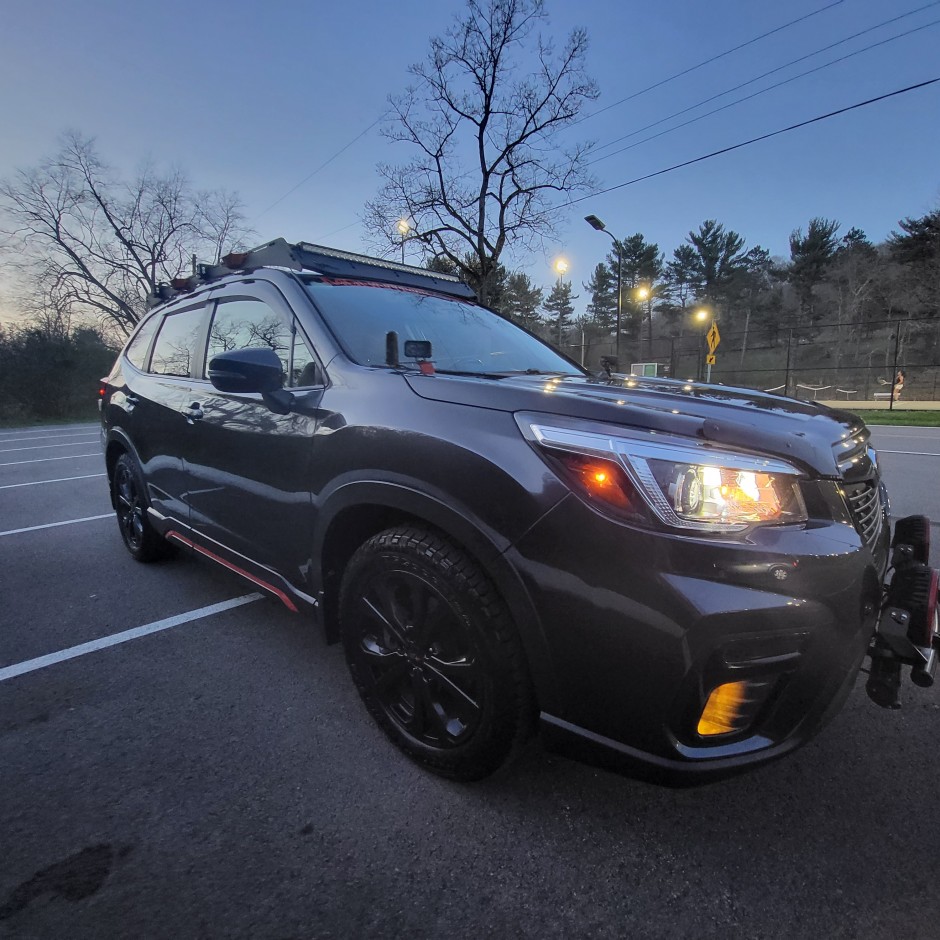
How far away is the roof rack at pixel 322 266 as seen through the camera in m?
2.71

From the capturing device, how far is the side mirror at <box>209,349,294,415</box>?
2.01 m

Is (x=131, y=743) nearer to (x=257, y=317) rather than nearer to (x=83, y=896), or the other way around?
(x=83, y=896)

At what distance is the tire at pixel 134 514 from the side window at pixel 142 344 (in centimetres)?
67

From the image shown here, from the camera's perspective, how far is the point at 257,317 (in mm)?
2562

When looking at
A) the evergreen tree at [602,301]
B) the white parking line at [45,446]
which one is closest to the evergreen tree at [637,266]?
the evergreen tree at [602,301]

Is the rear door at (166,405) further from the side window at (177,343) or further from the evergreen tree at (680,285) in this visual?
the evergreen tree at (680,285)

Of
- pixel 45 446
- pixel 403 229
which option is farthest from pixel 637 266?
pixel 45 446

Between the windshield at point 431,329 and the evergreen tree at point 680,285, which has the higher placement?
the evergreen tree at point 680,285

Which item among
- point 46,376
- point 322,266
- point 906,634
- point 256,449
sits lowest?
point 906,634

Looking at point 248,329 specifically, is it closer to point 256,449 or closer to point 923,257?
point 256,449

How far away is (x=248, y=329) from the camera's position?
2641mm

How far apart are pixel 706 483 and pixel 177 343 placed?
3226 mm

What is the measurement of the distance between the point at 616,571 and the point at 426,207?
19.1 meters

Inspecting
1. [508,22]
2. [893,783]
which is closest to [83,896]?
[893,783]
